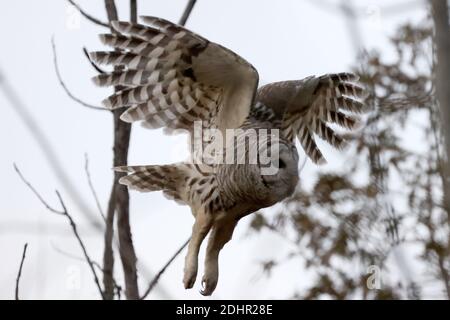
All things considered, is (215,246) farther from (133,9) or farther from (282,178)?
(133,9)

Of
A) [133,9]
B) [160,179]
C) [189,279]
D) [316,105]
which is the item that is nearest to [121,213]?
[160,179]

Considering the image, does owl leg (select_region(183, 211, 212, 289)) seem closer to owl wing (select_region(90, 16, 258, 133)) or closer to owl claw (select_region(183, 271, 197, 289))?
owl claw (select_region(183, 271, 197, 289))

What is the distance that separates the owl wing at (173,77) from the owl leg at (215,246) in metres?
0.44

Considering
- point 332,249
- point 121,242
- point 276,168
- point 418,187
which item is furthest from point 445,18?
point 332,249

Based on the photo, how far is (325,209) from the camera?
8031 mm

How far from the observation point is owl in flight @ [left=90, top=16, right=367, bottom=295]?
139 inches

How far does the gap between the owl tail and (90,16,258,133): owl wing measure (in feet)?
0.62

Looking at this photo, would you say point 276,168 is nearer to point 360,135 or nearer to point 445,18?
point 445,18

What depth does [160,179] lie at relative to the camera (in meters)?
4.00

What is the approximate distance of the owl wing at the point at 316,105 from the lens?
4.07 m

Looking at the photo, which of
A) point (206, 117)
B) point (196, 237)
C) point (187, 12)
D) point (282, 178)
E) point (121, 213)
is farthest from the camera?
point (187, 12)

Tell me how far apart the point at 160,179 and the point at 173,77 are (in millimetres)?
498

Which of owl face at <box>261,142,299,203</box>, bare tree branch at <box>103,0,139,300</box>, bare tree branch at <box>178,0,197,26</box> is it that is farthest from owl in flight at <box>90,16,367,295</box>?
bare tree branch at <box>178,0,197,26</box>
